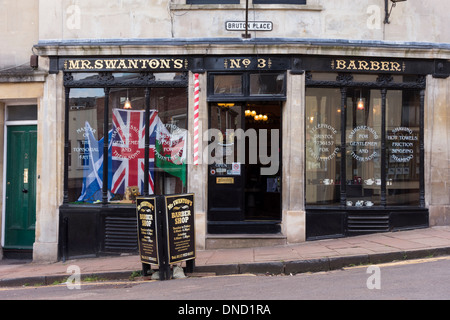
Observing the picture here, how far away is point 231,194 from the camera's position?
9.54 metres

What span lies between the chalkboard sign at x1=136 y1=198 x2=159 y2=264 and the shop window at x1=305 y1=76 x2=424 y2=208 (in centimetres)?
390

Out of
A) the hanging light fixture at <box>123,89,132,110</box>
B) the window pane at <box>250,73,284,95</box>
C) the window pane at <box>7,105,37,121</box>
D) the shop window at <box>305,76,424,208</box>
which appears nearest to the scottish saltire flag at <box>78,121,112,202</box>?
the hanging light fixture at <box>123,89,132,110</box>

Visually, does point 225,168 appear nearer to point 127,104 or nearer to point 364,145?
point 127,104

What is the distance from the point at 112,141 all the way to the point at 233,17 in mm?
3946

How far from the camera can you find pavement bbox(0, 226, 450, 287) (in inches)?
292

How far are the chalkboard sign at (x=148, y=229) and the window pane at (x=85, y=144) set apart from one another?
9.31ft

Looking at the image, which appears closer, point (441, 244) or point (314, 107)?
point (441, 244)

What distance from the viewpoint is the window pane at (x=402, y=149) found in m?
9.75

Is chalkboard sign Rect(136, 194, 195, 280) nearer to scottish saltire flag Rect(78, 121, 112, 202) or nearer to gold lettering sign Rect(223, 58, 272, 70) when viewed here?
scottish saltire flag Rect(78, 121, 112, 202)

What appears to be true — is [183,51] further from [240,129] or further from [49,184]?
[49,184]

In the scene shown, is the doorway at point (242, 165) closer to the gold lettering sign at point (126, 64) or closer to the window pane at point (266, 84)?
the window pane at point (266, 84)

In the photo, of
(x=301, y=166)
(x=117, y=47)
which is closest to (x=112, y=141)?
(x=117, y=47)

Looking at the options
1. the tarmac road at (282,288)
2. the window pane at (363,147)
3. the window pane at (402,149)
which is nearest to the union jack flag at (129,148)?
the tarmac road at (282,288)

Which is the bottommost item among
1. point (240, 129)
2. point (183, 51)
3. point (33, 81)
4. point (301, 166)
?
point (301, 166)
